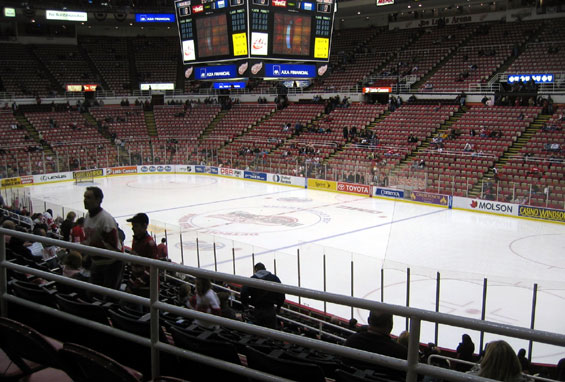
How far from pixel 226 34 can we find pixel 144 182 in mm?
18083

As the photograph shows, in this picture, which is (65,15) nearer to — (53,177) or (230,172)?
(53,177)

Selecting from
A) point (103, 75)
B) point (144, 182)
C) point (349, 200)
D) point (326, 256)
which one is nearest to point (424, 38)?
point (349, 200)

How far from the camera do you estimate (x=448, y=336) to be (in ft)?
32.7

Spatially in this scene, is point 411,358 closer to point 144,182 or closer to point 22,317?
point 22,317

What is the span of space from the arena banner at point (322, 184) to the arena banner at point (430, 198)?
15.8ft

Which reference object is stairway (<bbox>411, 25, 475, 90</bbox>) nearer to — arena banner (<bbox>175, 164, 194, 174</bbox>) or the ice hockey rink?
the ice hockey rink

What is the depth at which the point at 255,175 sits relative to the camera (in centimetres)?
3322

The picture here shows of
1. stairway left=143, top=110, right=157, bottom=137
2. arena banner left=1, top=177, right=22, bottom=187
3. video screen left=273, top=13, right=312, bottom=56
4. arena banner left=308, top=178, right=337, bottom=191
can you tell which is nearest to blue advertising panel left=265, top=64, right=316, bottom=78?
video screen left=273, top=13, right=312, bottom=56

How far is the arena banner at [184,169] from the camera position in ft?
122

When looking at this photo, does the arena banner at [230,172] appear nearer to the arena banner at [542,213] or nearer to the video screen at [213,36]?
the video screen at [213,36]

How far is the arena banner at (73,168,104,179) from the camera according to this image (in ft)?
109

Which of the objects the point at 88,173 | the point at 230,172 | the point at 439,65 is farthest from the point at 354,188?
the point at 88,173

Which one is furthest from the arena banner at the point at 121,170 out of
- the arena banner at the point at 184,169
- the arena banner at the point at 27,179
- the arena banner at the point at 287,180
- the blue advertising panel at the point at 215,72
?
the blue advertising panel at the point at 215,72

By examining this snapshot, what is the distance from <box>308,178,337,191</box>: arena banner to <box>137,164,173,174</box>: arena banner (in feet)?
38.7
